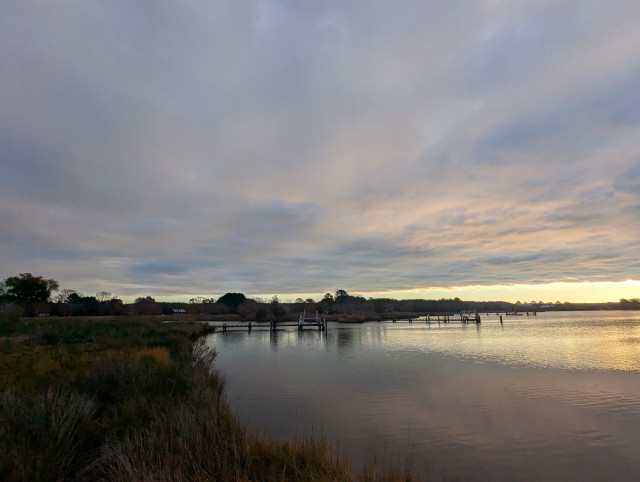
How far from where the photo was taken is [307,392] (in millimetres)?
17094

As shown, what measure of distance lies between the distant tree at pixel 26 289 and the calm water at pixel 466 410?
101 metres

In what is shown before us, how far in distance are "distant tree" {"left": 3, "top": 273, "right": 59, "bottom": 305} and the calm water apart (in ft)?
333

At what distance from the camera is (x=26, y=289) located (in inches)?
3804

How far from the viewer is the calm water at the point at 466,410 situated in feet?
30.7

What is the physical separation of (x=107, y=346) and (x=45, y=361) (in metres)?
7.52

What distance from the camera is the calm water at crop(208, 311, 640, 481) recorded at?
9.34m

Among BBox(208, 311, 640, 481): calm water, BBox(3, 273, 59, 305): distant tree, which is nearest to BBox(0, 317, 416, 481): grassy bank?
BBox(208, 311, 640, 481): calm water

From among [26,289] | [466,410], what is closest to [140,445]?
[466,410]

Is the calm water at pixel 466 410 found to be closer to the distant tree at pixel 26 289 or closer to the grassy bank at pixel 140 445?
the grassy bank at pixel 140 445

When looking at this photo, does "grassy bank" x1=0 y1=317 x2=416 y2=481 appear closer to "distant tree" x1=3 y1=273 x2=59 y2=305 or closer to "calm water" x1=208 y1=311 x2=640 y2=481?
"calm water" x1=208 y1=311 x2=640 y2=481

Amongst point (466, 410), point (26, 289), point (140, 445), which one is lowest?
point (466, 410)

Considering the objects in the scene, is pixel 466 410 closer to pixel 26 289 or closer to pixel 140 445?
pixel 140 445

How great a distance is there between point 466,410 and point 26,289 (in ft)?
389

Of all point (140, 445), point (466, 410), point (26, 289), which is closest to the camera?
point (140, 445)
